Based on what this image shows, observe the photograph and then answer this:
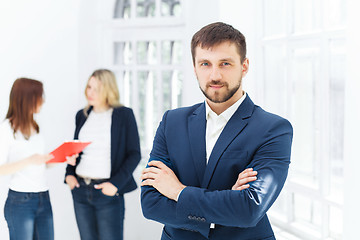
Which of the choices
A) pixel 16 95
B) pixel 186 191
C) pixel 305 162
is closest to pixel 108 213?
pixel 16 95

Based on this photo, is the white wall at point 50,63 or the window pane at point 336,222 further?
the white wall at point 50,63

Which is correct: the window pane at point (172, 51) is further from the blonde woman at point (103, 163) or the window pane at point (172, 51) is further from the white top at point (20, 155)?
the white top at point (20, 155)

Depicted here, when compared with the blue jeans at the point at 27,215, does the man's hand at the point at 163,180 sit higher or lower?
higher

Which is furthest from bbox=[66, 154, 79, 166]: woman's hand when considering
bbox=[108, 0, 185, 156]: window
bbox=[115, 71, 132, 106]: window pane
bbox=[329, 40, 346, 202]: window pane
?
bbox=[329, 40, 346, 202]: window pane

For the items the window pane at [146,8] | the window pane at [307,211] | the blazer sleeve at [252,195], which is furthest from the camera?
the window pane at [146,8]

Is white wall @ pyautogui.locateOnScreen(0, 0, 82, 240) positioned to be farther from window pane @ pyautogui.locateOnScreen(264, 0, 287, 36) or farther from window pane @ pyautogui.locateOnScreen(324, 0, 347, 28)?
window pane @ pyautogui.locateOnScreen(324, 0, 347, 28)

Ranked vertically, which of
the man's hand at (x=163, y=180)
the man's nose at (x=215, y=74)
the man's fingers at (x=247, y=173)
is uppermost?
Result: the man's nose at (x=215, y=74)

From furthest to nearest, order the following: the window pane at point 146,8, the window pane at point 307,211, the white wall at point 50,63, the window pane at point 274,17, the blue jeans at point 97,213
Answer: the window pane at point 146,8, the white wall at point 50,63, the blue jeans at point 97,213, the window pane at point 274,17, the window pane at point 307,211

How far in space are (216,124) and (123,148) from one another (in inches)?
59.0

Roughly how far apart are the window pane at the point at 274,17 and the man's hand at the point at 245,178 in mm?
1577

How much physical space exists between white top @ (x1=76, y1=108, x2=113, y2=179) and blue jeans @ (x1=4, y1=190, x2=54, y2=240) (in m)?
0.37

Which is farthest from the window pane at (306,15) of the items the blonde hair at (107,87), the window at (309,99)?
the blonde hair at (107,87)

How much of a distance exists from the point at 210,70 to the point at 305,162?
1.31 meters

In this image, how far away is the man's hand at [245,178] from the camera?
153cm
